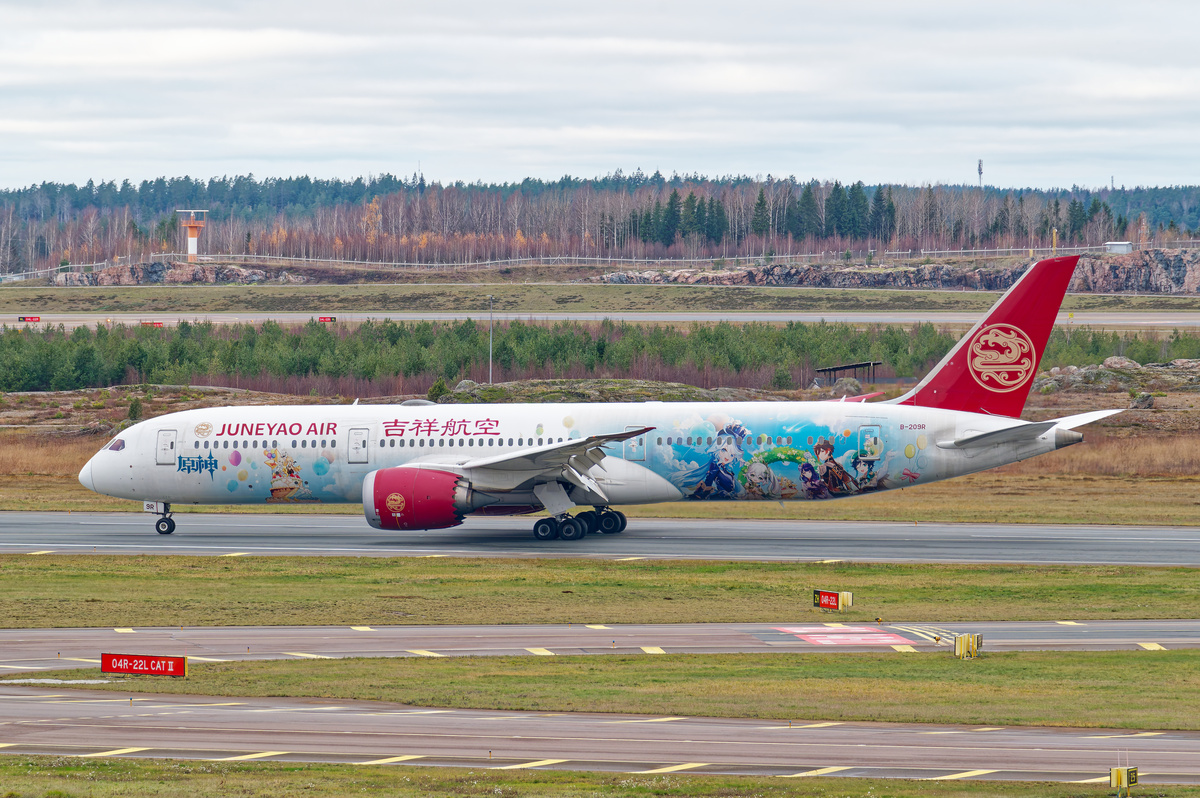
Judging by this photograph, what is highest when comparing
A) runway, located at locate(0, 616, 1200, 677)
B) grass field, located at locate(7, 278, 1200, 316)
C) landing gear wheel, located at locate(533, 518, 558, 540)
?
Answer: grass field, located at locate(7, 278, 1200, 316)

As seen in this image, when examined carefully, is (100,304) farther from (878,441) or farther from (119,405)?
(878,441)

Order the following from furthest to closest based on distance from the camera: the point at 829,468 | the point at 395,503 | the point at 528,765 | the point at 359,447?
the point at 359,447
the point at 829,468
the point at 395,503
the point at 528,765

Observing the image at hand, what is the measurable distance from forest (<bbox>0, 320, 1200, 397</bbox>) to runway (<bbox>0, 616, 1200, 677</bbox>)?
177 feet

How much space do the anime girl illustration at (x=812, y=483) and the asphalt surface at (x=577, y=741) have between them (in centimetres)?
2182

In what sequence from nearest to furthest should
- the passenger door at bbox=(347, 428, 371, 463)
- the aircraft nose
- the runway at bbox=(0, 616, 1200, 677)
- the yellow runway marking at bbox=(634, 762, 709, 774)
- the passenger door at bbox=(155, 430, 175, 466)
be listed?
the yellow runway marking at bbox=(634, 762, 709, 774)
the runway at bbox=(0, 616, 1200, 677)
the passenger door at bbox=(347, 428, 371, 463)
the passenger door at bbox=(155, 430, 175, 466)
the aircraft nose

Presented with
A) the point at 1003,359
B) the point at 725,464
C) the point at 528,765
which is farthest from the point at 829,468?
the point at 528,765

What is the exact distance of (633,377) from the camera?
8081cm

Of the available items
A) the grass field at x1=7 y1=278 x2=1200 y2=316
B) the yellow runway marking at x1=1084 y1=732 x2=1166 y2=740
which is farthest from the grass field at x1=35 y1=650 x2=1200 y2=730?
the grass field at x1=7 y1=278 x2=1200 y2=316

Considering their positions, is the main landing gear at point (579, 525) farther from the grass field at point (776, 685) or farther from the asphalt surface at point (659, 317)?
the asphalt surface at point (659, 317)

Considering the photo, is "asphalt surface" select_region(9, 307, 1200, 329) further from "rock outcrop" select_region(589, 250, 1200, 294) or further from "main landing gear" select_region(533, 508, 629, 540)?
"main landing gear" select_region(533, 508, 629, 540)

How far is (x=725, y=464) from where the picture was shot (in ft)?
127

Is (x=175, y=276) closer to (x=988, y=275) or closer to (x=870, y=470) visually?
(x=988, y=275)

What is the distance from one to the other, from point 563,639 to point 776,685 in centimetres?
540

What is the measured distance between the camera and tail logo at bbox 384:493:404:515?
37406mm
